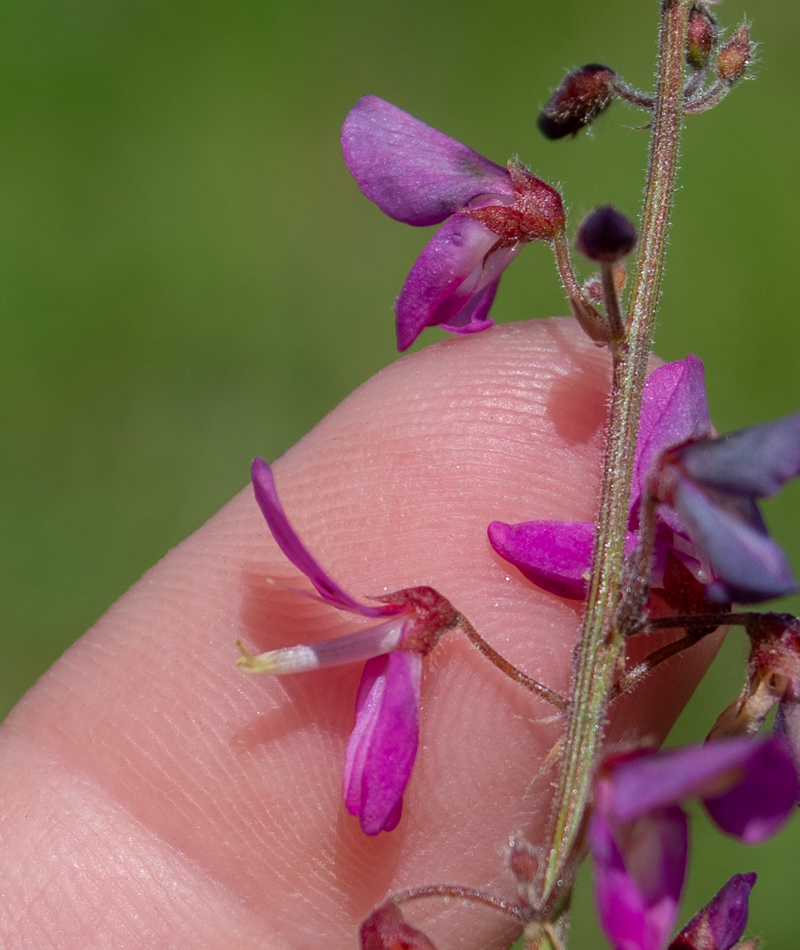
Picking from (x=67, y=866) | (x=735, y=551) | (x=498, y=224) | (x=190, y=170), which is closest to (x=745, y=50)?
(x=498, y=224)

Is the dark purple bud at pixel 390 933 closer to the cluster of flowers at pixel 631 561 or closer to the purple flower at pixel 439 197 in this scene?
the cluster of flowers at pixel 631 561

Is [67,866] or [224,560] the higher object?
[224,560]

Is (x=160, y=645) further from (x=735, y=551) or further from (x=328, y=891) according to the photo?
(x=735, y=551)

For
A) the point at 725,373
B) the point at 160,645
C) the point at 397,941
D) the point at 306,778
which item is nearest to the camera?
the point at 397,941

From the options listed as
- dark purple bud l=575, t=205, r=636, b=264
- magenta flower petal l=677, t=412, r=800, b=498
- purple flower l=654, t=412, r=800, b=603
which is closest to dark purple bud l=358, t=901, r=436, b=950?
purple flower l=654, t=412, r=800, b=603

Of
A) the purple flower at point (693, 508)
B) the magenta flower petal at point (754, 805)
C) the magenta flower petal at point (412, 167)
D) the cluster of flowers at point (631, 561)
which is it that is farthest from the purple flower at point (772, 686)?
the magenta flower petal at point (412, 167)

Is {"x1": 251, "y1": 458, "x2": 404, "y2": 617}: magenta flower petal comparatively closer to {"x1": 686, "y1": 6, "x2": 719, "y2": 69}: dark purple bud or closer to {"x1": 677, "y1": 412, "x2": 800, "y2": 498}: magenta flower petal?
{"x1": 677, "y1": 412, "x2": 800, "y2": 498}: magenta flower petal

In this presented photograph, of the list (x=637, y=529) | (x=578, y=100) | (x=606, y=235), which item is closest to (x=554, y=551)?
(x=637, y=529)
